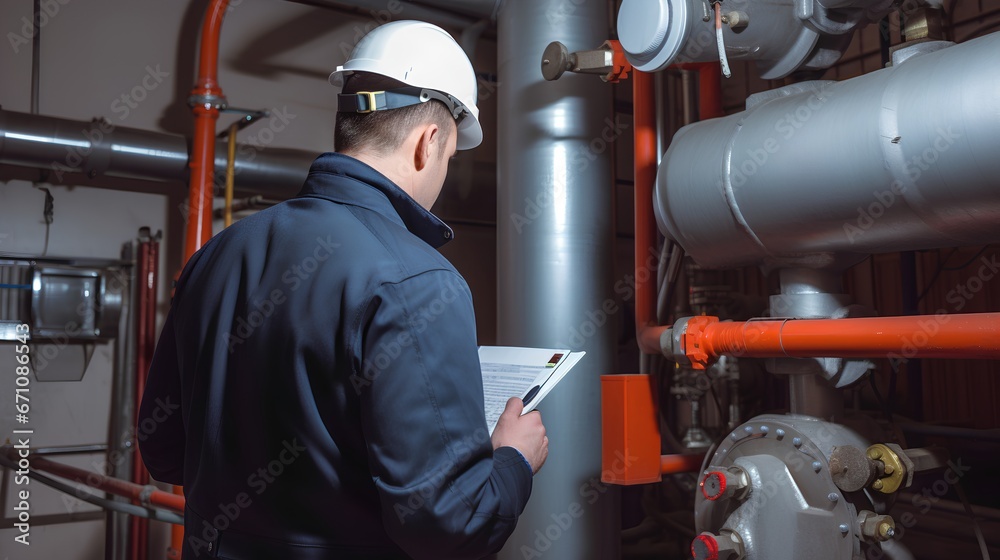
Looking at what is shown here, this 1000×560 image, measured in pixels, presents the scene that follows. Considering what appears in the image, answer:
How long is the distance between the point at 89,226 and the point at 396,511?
77.6 inches

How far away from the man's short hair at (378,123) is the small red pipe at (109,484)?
3.83 feet

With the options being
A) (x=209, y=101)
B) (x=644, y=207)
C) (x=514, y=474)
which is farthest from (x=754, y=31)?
(x=209, y=101)

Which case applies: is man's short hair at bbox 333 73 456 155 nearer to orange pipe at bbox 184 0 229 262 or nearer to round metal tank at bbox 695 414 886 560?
round metal tank at bbox 695 414 886 560

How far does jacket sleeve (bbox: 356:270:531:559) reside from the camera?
0.65 metres

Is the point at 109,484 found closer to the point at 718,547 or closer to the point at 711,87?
the point at 718,547

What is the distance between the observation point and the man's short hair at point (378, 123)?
831 millimetres

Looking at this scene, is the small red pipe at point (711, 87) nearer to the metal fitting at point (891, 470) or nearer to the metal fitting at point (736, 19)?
the metal fitting at point (736, 19)

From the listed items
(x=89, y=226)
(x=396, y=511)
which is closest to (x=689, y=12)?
(x=396, y=511)

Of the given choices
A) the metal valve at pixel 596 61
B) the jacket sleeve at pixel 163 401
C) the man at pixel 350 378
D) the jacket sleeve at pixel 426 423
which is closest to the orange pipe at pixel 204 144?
the metal valve at pixel 596 61

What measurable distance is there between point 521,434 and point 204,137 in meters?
1.63

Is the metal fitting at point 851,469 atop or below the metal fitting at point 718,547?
atop

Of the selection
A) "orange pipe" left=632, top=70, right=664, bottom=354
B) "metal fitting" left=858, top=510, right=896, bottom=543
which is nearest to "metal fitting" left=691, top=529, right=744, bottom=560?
"metal fitting" left=858, top=510, right=896, bottom=543

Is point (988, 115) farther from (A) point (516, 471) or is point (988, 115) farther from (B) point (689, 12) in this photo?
(A) point (516, 471)

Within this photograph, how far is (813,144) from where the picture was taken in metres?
1.08
